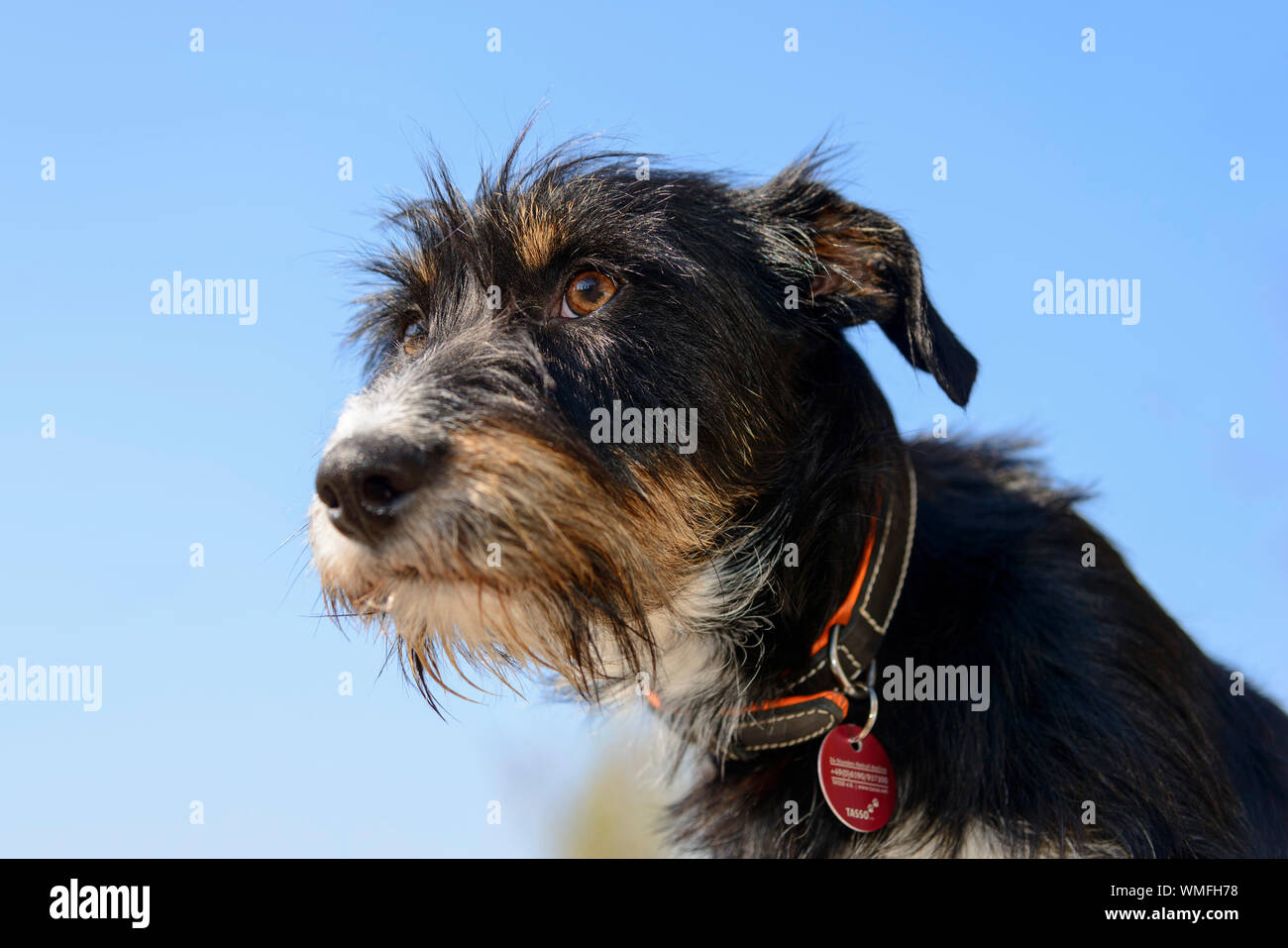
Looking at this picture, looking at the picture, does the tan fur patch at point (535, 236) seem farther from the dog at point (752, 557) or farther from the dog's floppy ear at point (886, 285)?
the dog's floppy ear at point (886, 285)

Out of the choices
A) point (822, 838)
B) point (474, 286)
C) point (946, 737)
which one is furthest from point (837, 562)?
point (474, 286)

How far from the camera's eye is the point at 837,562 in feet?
12.5

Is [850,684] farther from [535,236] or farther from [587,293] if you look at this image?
[535,236]

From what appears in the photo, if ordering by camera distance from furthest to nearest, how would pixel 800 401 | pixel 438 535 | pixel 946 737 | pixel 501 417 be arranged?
pixel 800 401
pixel 946 737
pixel 501 417
pixel 438 535

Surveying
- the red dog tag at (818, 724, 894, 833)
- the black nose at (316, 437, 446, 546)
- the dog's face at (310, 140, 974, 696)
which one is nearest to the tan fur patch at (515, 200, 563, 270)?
the dog's face at (310, 140, 974, 696)

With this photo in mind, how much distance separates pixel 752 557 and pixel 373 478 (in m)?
1.43

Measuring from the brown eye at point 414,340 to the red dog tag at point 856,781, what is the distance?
2.19m

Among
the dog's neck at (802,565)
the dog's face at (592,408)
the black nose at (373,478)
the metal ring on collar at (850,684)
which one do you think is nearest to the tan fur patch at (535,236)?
the dog's face at (592,408)

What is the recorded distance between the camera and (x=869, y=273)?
425 centimetres

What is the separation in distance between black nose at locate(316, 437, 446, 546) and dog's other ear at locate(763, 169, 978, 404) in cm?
183

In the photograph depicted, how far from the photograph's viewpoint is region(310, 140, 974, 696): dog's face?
325 cm

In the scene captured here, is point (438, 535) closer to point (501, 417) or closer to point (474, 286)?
point (501, 417)

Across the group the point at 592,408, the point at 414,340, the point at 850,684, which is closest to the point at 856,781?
the point at 850,684

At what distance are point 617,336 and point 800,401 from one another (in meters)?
0.77
